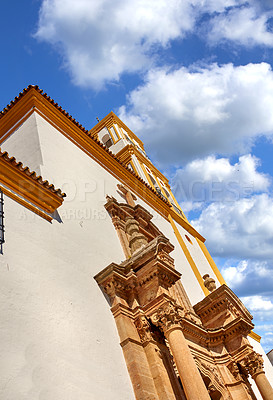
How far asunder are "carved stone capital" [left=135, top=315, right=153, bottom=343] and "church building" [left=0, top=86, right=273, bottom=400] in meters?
0.02

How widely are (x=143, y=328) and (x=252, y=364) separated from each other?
3429mm

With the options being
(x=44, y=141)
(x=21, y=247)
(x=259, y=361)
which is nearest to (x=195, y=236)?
(x=259, y=361)

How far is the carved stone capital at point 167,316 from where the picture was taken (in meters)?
6.44

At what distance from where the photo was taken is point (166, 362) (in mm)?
6641

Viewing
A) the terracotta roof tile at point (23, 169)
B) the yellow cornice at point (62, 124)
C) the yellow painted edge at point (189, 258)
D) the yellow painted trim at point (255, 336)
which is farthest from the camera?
the yellow painted trim at point (255, 336)

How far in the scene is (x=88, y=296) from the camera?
6.49m

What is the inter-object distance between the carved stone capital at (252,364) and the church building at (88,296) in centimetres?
2

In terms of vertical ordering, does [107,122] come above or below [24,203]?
above

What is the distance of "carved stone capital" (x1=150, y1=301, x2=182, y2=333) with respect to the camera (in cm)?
644

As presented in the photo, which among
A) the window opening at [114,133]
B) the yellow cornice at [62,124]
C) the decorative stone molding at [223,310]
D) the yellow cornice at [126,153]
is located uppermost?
the window opening at [114,133]

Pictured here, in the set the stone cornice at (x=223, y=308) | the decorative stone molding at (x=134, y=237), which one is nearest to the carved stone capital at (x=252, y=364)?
the stone cornice at (x=223, y=308)

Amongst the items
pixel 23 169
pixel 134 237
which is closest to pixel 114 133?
pixel 134 237

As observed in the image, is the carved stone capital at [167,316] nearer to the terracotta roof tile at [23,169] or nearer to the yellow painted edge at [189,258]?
the terracotta roof tile at [23,169]

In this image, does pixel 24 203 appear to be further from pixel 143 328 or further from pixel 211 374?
pixel 211 374
